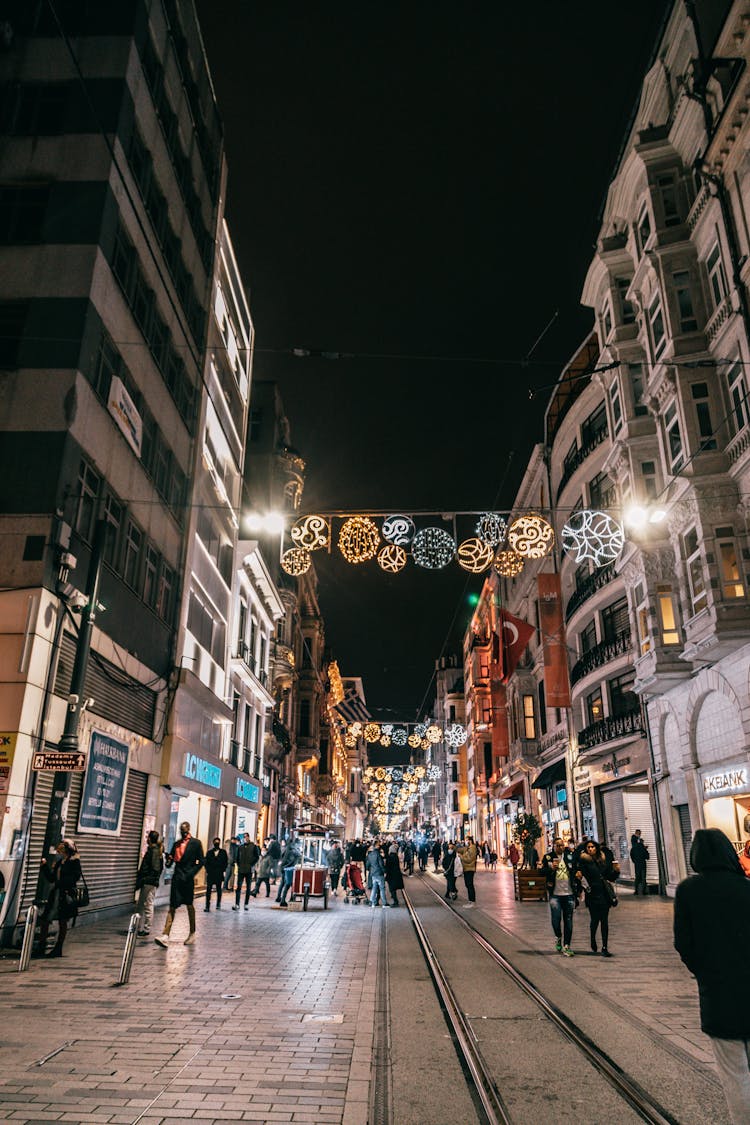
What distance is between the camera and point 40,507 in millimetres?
14805

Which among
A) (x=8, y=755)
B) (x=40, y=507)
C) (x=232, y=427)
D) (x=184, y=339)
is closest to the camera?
(x=8, y=755)

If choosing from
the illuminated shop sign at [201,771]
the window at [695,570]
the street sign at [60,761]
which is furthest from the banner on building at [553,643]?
the street sign at [60,761]

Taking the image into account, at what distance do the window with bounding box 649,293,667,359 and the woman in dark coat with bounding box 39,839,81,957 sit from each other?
2203 centimetres

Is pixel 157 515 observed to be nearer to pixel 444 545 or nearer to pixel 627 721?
pixel 444 545

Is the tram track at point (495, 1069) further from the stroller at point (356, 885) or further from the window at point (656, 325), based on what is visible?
the window at point (656, 325)

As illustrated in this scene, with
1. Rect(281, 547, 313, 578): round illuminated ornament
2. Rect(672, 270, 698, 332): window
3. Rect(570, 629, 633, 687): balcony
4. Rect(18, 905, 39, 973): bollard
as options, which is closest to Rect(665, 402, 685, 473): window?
Rect(672, 270, 698, 332): window

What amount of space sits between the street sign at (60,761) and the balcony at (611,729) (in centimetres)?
2255

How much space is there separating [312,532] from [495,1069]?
12155 millimetres

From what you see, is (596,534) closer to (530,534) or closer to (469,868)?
(530,534)

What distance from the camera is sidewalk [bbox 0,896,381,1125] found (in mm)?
5262

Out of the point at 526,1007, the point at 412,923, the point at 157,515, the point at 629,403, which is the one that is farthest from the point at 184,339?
the point at 526,1007

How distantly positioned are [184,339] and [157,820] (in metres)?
15.1

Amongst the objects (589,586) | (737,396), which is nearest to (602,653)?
(589,586)

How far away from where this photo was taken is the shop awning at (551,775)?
40.2m
